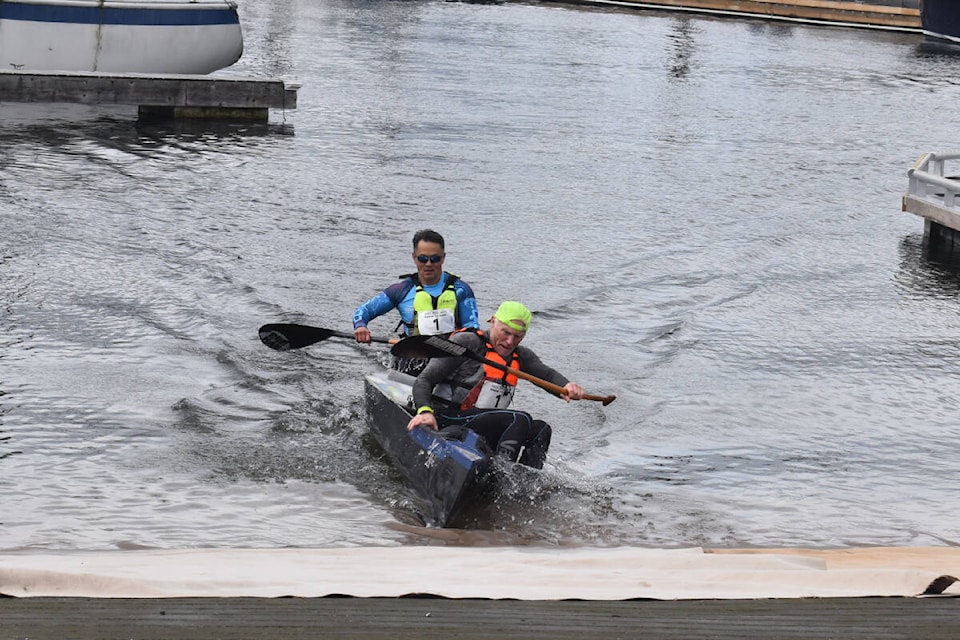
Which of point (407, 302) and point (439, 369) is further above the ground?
point (407, 302)

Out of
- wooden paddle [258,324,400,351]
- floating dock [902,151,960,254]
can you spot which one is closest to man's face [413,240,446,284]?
wooden paddle [258,324,400,351]

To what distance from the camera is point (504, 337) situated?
9508 millimetres

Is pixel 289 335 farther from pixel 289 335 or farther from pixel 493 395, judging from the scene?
pixel 493 395

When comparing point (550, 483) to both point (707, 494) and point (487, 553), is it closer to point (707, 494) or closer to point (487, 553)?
point (707, 494)

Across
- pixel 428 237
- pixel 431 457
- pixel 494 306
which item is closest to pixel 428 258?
pixel 428 237

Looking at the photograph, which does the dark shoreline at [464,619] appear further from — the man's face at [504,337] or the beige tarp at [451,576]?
the man's face at [504,337]

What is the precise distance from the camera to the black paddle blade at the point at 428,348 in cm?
961

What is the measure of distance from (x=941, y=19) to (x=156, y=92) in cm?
4463

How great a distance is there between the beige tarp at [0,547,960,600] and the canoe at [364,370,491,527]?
155 centimetres

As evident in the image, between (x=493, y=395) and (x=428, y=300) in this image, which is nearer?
(x=493, y=395)

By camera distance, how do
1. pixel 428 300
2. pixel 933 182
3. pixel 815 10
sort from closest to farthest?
pixel 428 300
pixel 933 182
pixel 815 10

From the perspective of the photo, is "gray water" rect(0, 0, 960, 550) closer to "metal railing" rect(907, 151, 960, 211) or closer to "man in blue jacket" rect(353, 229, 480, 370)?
"metal railing" rect(907, 151, 960, 211)

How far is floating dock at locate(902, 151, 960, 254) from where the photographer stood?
20484 millimetres

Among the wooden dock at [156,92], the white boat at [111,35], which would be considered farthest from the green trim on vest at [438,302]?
the white boat at [111,35]
